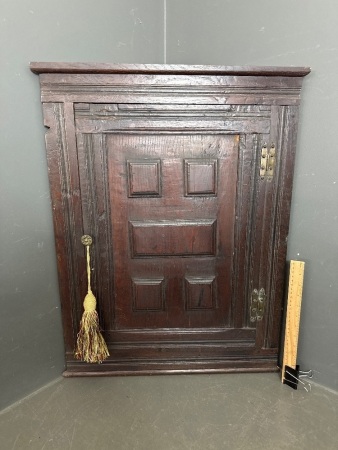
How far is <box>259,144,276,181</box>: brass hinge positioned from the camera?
46.1 inches

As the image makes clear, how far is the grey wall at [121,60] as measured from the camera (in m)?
1.07

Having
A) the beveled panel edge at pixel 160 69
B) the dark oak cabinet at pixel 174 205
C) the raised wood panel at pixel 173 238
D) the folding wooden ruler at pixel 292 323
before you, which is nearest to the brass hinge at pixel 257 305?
the dark oak cabinet at pixel 174 205

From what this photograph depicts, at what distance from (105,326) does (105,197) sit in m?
0.60

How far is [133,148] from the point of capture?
1.17 m

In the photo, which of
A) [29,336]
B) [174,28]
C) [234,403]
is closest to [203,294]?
[234,403]

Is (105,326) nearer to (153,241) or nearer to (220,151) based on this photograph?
(153,241)

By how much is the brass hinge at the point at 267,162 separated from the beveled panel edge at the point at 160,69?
0.88 ft

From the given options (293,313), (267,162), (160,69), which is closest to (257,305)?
(293,313)

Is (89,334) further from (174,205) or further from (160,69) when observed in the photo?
(160,69)

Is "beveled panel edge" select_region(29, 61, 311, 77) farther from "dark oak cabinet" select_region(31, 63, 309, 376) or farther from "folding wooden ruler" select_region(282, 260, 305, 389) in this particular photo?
"folding wooden ruler" select_region(282, 260, 305, 389)

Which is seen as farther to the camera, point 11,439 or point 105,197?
point 105,197

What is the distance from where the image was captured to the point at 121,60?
1.29m

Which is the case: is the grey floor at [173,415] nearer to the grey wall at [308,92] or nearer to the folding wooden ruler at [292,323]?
the folding wooden ruler at [292,323]

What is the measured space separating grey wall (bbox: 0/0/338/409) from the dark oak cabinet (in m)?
0.07
